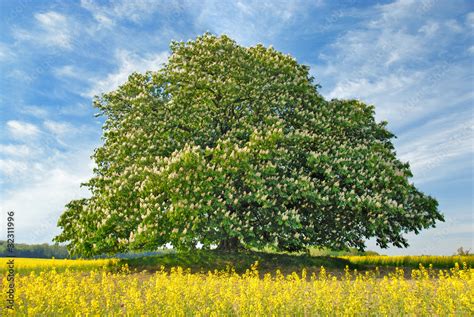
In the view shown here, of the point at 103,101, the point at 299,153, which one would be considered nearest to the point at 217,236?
the point at 299,153

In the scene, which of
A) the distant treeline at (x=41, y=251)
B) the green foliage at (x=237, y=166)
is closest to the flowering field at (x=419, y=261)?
the green foliage at (x=237, y=166)

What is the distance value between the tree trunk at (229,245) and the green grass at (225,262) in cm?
130

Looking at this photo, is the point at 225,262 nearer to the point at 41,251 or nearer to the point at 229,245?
the point at 229,245

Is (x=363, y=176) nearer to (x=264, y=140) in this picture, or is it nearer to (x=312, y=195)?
(x=312, y=195)

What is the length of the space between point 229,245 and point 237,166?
6.80 meters

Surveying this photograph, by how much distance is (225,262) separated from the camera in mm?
23047

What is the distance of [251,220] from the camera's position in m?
23.3

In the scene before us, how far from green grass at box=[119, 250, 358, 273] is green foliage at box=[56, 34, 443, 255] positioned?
1.06 meters

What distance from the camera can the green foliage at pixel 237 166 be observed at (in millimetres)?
21203

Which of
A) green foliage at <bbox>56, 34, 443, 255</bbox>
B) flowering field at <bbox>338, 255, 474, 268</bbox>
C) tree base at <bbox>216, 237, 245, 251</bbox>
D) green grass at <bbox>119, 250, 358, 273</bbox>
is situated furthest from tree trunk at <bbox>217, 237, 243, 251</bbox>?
flowering field at <bbox>338, 255, 474, 268</bbox>

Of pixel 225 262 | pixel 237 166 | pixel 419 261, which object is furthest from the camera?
pixel 419 261

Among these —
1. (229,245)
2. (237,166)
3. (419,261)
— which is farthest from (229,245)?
(419,261)

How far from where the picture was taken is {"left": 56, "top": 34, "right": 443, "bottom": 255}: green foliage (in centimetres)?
2120

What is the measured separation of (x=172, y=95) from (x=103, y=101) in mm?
5307
